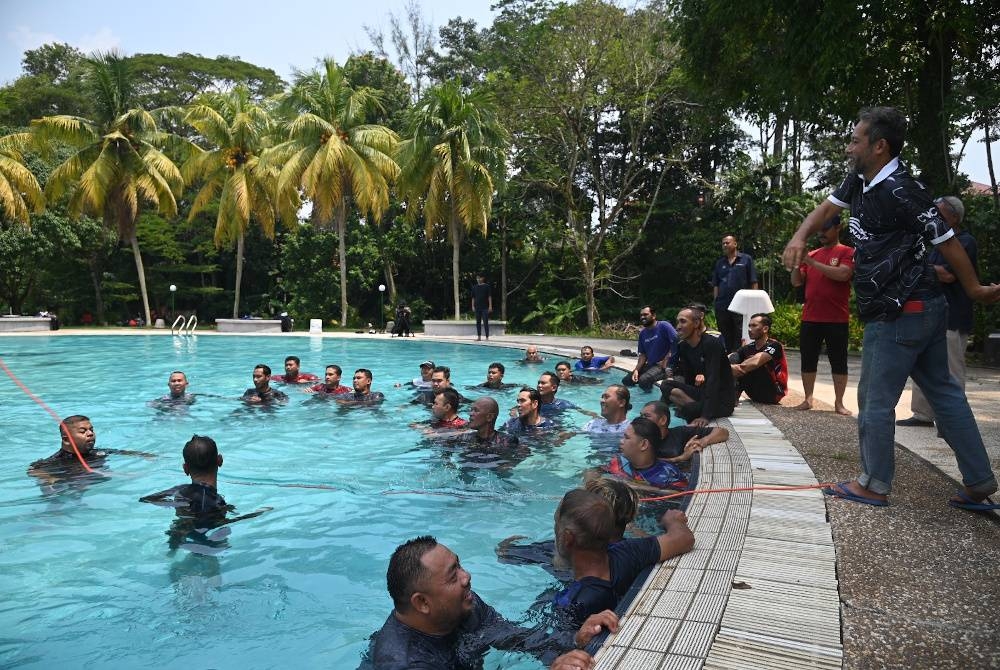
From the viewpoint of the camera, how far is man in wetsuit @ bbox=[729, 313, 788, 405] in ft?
28.1

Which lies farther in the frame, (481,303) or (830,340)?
(481,303)

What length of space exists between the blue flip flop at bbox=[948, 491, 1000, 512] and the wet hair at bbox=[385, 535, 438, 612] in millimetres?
3062

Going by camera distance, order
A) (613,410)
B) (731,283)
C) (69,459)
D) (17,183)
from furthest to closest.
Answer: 1. (17,183)
2. (731,283)
3. (613,410)
4. (69,459)

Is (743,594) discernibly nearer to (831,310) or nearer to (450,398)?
(831,310)

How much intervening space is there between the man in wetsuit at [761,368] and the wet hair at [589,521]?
551 cm

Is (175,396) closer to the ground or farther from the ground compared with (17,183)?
closer to the ground

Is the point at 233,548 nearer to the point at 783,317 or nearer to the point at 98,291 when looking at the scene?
the point at 783,317

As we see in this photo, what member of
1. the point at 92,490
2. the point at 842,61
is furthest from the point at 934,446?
the point at 842,61

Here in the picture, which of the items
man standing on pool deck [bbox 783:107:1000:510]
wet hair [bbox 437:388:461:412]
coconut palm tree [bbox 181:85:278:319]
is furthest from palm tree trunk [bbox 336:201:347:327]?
man standing on pool deck [bbox 783:107:1000:510]

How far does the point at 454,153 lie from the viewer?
28094mm

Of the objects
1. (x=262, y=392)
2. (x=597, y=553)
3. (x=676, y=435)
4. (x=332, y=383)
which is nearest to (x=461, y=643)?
(x=597, y=553)

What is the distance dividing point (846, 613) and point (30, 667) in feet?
13.4

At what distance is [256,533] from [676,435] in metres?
3.73

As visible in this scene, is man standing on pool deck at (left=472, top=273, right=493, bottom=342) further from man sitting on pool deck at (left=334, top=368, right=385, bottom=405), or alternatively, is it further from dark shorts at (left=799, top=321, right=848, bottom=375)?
dark shorts at (left=799, top=321, right=848, bottom=375)
